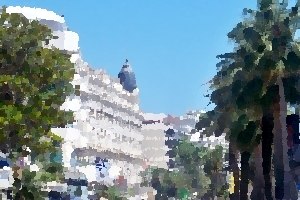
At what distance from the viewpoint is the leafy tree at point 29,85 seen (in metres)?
31.2

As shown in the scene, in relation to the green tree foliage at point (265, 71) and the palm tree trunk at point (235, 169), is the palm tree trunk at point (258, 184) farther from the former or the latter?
the palm tree trunk at point (235, 169)

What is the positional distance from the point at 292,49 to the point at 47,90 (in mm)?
15492

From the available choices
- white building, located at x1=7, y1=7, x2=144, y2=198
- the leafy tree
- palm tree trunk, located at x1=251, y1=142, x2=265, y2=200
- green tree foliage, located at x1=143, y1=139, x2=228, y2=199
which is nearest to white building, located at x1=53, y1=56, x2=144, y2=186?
white building, located at x1=7, y1=7, x2=144, y2=198

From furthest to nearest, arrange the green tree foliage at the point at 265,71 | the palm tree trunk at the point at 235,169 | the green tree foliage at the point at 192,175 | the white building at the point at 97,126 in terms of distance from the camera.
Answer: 1. the white building at the point at 97,126
2. the green tree foliage at the point at 192,175
3. the palm tree trunk at the point at 235,169
4. the green tree foliage at the point at 265,71

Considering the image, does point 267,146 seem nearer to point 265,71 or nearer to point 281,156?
point 281,156

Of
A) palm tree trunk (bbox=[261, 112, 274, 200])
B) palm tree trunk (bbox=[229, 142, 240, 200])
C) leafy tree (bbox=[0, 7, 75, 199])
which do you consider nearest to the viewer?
leafy tree (bbox=[0, 7, 75, 199])

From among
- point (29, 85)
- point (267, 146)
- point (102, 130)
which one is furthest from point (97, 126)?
point (29, 85)

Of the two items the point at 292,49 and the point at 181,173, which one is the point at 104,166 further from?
the point at 292,49

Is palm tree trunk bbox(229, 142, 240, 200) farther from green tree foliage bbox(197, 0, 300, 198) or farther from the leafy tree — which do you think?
the leafy tree

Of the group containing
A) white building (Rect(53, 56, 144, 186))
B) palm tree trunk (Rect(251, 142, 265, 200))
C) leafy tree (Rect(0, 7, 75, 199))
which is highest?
white building (Rect(53, 56, 144, 186))

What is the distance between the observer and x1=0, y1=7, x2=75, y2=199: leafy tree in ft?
102

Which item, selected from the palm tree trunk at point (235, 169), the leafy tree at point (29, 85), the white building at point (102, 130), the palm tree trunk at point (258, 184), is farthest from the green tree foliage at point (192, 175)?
the leafy tree at point (29, 85)

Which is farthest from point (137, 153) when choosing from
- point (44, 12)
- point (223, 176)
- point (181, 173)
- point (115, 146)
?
point (223, 176)

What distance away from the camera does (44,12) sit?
11244 cm
